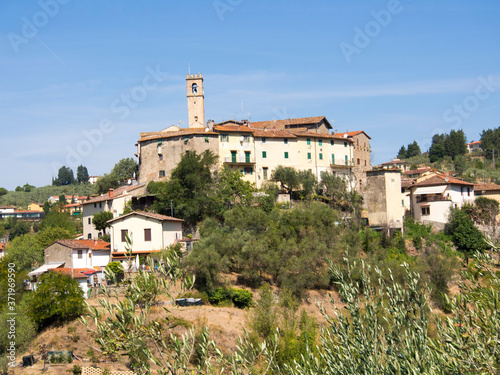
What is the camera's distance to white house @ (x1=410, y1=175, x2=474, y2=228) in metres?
54.7

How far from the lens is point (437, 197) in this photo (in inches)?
2174

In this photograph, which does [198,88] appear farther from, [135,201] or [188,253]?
[188,253]

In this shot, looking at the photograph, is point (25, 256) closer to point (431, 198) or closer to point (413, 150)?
point (431, 198)

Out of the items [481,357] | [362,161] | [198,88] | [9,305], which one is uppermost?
[198,88]

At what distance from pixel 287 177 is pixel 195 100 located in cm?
1395

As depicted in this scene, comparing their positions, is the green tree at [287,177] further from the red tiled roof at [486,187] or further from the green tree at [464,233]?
the red tiled roof at [486,187]

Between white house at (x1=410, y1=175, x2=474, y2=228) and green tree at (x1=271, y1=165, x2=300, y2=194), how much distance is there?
13931 mm

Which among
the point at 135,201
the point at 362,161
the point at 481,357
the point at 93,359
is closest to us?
the point at 481,357

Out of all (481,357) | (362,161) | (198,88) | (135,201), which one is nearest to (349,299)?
(481,357)

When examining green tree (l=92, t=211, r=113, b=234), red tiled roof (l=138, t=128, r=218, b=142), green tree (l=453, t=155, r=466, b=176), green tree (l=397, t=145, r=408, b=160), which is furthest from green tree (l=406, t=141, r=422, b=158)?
green tree (l=92, t=211, r=113, b=234)

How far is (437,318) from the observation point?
1199 cm

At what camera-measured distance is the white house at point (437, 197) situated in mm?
54656

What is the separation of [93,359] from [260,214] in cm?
1789

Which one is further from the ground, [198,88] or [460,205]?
[198,88]
